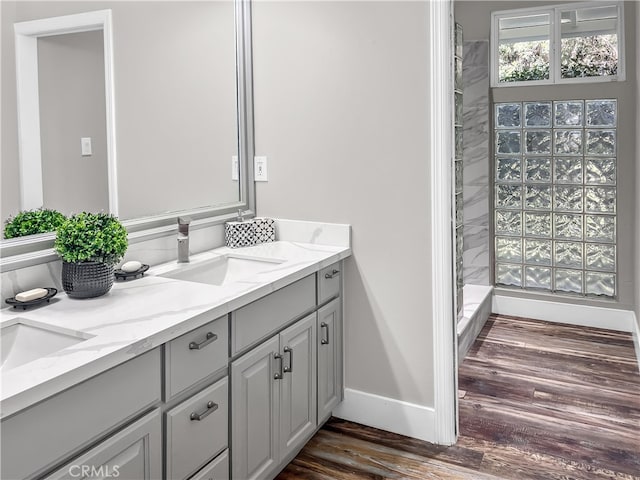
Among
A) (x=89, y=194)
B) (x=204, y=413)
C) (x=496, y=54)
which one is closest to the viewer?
(x=204, y=413)

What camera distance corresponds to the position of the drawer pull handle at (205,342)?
1.49 m

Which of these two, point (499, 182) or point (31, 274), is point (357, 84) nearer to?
point (31, 274)

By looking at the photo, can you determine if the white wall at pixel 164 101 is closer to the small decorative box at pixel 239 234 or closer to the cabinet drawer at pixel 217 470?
the small decorative box at pixel 239 234

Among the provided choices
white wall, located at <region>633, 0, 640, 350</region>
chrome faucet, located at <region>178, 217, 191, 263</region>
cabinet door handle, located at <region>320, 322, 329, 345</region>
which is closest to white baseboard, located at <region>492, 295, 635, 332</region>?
white wall, located at <region>633, 0, 640, 350</region>

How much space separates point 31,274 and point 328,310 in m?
1.17

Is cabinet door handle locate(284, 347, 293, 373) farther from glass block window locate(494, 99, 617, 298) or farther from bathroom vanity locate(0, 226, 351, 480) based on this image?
glass block window locate(494, 99, 617, 298)

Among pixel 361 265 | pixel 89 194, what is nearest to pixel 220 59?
pixel 89 194

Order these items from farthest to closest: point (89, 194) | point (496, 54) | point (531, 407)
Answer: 1. point (496, 54)
2. point (531, 407)
3. point (89, 194)

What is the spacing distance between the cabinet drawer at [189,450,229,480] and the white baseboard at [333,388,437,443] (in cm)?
96

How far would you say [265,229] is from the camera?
2.57 meters

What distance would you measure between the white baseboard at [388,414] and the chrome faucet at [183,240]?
3.30 ft

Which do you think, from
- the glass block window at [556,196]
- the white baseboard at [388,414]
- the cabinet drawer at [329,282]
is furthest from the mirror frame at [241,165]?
the glass block window at [556,196]

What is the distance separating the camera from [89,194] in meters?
1.84

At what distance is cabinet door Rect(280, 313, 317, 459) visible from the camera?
200cm
